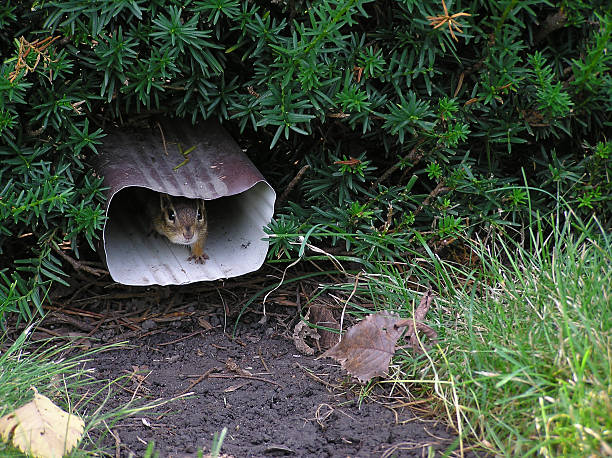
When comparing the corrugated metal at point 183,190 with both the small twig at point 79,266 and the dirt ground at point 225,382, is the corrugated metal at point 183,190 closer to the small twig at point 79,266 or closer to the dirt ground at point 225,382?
the small twig at point 79,266

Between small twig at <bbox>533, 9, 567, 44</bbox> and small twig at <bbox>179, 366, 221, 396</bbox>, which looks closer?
small twig at <bbox>179, 366, 221, 396</bbox>

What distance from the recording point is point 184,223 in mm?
4535

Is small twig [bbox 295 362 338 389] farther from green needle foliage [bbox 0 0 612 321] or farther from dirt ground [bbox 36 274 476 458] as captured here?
green needle foliage [bbox 0 0 612 321]

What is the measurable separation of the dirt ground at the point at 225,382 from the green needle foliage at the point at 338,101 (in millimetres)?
402

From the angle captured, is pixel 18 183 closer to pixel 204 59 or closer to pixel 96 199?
pixel 96 199

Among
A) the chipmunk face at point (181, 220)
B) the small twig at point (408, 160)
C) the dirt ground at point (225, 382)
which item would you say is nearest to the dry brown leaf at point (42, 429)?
the dirt ground at point (225, 382)

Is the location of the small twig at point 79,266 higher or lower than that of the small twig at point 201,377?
higher

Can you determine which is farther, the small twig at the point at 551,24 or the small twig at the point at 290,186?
the small twig at the point at 290,186

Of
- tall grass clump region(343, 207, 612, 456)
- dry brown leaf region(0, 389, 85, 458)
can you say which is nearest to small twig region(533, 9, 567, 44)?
tall grass clump region(343, 207, 612, 456)

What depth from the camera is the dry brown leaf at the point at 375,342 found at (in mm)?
3223

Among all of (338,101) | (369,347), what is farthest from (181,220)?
(369,347)

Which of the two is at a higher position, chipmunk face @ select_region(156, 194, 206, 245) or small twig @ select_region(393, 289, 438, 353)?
small twig @ select_region(393, 289, 438, 353)

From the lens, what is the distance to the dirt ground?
297cm

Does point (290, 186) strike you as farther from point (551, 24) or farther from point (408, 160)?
point (551, 24)
